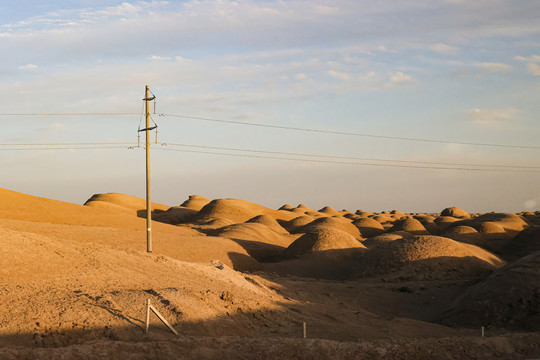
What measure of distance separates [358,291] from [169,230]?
23.0 metres

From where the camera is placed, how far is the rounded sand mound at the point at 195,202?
9443 centimetres

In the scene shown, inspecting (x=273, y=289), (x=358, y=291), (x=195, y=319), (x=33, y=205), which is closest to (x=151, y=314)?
(x=195, y=319)

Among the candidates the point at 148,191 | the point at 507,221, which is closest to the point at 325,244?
the point at 148,191

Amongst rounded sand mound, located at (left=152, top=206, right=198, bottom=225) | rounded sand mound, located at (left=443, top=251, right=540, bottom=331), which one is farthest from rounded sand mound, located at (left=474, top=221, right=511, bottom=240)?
rounded sand mound, located at (left=152, top=206, right=198, bottom=225)

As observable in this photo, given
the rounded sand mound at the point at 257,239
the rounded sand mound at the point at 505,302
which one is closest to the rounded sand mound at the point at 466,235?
the rounded sand mound at the point at 257,239

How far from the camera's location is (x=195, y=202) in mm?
97188

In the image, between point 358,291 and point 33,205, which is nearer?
point 358,291

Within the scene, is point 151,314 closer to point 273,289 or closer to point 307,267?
point 273,289

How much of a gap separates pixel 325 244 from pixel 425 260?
9.42 meters

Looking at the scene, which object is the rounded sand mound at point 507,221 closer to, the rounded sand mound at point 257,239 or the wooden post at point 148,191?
the rounded sand mound at point 257,239

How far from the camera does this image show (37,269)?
19.0 meters

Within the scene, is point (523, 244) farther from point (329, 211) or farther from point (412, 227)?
point (329, 211)

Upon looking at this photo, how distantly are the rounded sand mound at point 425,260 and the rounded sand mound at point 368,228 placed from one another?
36.4 m

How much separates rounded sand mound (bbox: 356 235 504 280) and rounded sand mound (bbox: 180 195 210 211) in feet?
194
